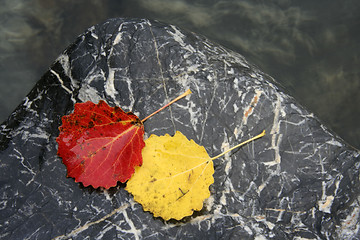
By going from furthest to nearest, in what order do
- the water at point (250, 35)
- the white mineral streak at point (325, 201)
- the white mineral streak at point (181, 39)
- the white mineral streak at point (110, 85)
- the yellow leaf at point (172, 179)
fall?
the water at point (250, 35)
the white mineral streak at point (181, 39)
the white mineral streak at point (110, 85)
the white mineral streak at point (325, 201)
the yellow leaf at point (172, 179)

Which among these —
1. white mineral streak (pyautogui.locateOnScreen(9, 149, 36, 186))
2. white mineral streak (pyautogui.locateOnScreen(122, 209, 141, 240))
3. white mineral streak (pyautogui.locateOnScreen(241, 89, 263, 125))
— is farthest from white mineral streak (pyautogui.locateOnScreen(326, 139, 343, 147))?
white mineral streak (pyautogui.locateOnScreen(9, 149, 36, 186))

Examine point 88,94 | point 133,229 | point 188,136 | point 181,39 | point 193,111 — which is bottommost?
point 133,229

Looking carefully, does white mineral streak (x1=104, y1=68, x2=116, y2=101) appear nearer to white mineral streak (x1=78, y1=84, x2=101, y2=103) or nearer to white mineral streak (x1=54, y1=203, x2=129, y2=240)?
white mineral streak (x1=78, y1=84, x2=101, y2=103)

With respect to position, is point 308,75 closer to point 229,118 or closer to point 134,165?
point 229,118

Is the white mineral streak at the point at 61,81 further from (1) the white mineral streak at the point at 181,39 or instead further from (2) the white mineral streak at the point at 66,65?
(1) the white mineral streak at the point at 181,39

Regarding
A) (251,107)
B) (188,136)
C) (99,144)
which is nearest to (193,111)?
(188,136)

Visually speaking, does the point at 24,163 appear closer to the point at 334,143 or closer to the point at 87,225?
the point at 87,225

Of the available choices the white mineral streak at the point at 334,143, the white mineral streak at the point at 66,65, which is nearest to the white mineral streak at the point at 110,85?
the white mineral streak at the point at 66,65
